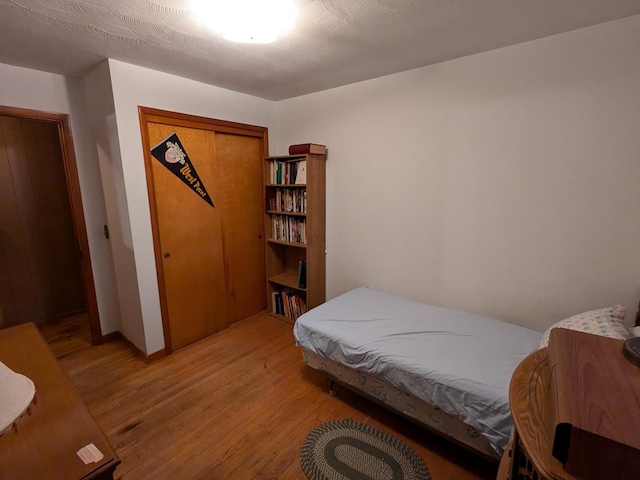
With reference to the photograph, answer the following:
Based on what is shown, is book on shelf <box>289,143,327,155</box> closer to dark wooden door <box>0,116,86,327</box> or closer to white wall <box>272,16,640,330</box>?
white wall <box>272,16,640,330</box>

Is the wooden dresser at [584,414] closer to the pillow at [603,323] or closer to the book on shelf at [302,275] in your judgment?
the pillow at [603,323]

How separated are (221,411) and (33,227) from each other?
2.79m

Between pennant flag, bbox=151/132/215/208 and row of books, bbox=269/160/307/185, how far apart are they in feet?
2.38

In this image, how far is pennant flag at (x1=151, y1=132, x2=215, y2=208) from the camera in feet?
7.70

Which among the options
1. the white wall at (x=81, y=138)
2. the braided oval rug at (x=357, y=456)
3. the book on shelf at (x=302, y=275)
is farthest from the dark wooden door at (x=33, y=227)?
the braided oval rug at (x=357, y=456)

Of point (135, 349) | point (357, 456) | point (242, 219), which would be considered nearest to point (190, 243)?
point (242, 219)

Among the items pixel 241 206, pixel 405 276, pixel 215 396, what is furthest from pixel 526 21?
pixel 215 396

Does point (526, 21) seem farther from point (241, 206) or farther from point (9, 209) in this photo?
point (9, 209)

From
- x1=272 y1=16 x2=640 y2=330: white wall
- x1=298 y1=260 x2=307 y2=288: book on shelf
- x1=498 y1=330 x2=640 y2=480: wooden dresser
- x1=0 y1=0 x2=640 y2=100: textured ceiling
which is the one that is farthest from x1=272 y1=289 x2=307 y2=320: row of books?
x1=498 y1=330 x2=640 y2=480: wooden dresser

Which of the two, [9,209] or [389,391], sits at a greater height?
[9,209]

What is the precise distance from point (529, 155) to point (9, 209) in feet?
14.5

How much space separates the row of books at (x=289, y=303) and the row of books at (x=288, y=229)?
23.0 inches

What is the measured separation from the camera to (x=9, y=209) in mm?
2895

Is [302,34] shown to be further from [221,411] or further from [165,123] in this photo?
[221,411]
